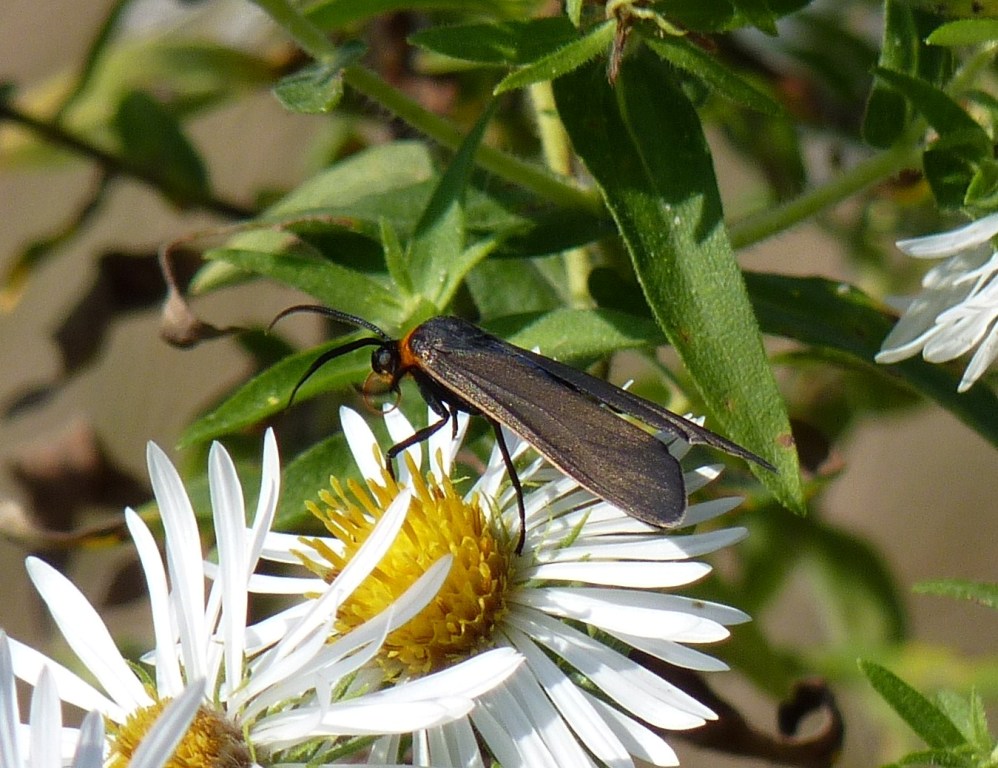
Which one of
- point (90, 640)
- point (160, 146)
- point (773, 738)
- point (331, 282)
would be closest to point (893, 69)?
point (331, 282)

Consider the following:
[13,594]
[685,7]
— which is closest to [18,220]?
[13,594]

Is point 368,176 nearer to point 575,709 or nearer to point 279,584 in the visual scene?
point 279,584

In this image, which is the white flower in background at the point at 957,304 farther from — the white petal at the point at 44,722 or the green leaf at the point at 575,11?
the white petal at the point at 44,722

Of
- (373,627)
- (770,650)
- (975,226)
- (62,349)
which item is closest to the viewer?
(373,627)

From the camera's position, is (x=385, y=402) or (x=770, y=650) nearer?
(x=385, y=402)

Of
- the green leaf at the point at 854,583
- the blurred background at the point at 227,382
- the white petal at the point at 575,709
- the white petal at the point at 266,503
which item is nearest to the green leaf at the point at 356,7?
the white petal at the point at 266,503

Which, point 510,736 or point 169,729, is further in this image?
point 510,736

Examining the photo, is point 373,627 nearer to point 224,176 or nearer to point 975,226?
point 975,226
